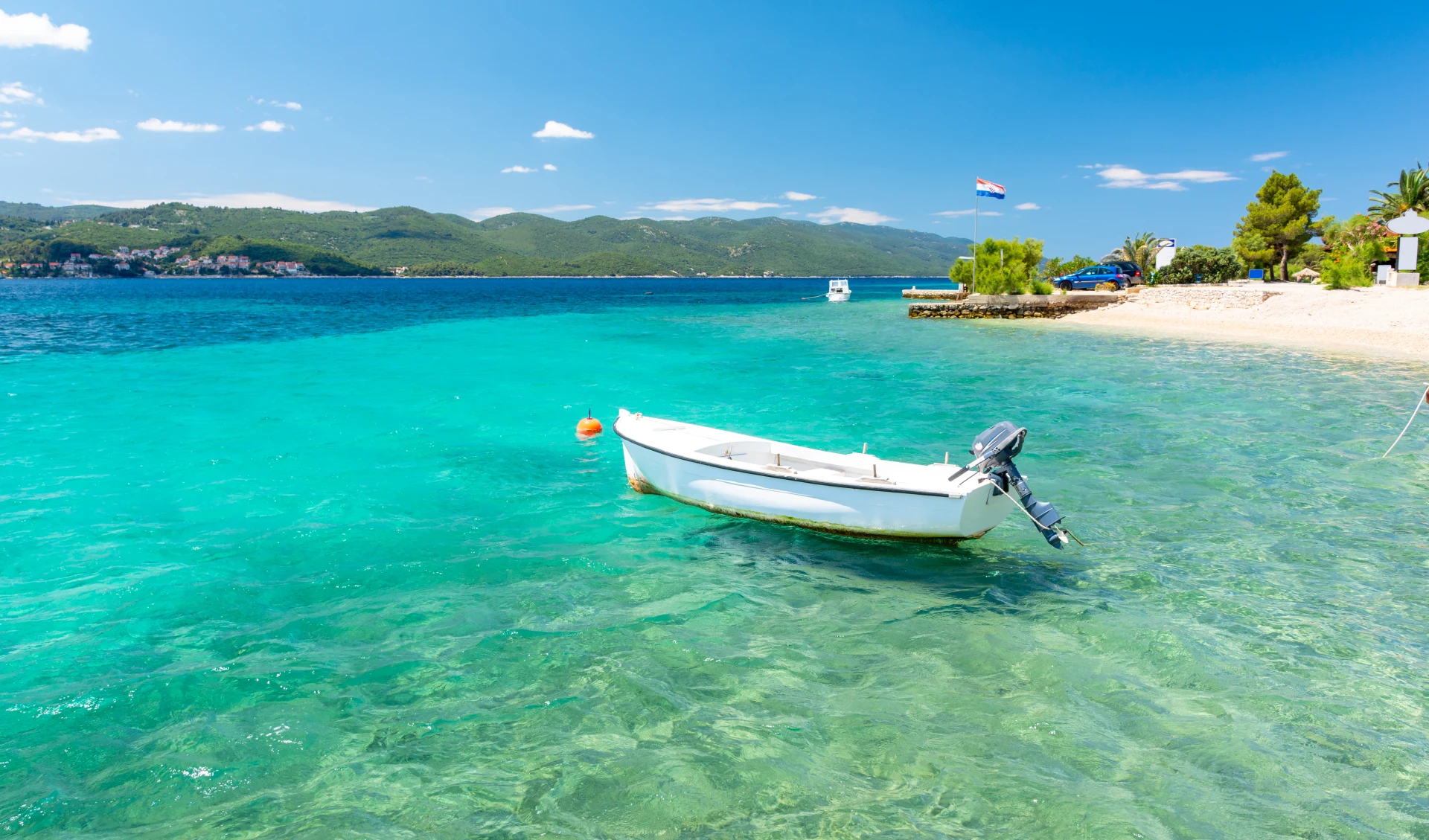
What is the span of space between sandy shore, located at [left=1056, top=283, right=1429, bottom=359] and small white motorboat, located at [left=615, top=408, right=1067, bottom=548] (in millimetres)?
31805

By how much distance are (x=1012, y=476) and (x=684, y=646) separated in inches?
185

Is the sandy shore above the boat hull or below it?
above

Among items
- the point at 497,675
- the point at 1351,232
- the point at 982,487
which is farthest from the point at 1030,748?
the point at 1351,232

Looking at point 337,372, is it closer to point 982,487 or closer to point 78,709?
point 78,709

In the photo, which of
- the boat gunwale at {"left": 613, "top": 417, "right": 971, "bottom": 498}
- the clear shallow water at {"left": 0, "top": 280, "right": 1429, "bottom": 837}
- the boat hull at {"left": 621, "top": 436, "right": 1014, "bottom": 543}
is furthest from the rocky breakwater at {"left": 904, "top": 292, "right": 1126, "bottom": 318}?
the boat gunwale at {"left": 613, "top": 417, "right": 971, "bottom": 498}

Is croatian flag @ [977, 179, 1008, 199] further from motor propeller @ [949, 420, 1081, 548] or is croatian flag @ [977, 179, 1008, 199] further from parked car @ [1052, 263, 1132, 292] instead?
motor propeller @ [949, 420, 1081, 548]

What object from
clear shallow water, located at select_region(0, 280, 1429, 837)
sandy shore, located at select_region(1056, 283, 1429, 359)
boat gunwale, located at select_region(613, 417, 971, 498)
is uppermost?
sandy shore, located at select_region(1056, 283, 1429, 359)

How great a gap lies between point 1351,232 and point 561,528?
7615 centimetres

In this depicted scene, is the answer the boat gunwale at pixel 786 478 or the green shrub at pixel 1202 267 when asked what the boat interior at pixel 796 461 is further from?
the green shrub at pixel 1202 267

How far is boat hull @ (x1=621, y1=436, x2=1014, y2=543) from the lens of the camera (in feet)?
30.0

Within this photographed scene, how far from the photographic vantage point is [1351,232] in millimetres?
59812

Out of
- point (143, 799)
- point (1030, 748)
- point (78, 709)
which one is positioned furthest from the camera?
point (78, 709)

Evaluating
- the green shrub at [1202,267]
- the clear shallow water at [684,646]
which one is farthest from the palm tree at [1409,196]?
the clear shallow water at [684,646]

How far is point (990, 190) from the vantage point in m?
52.2
